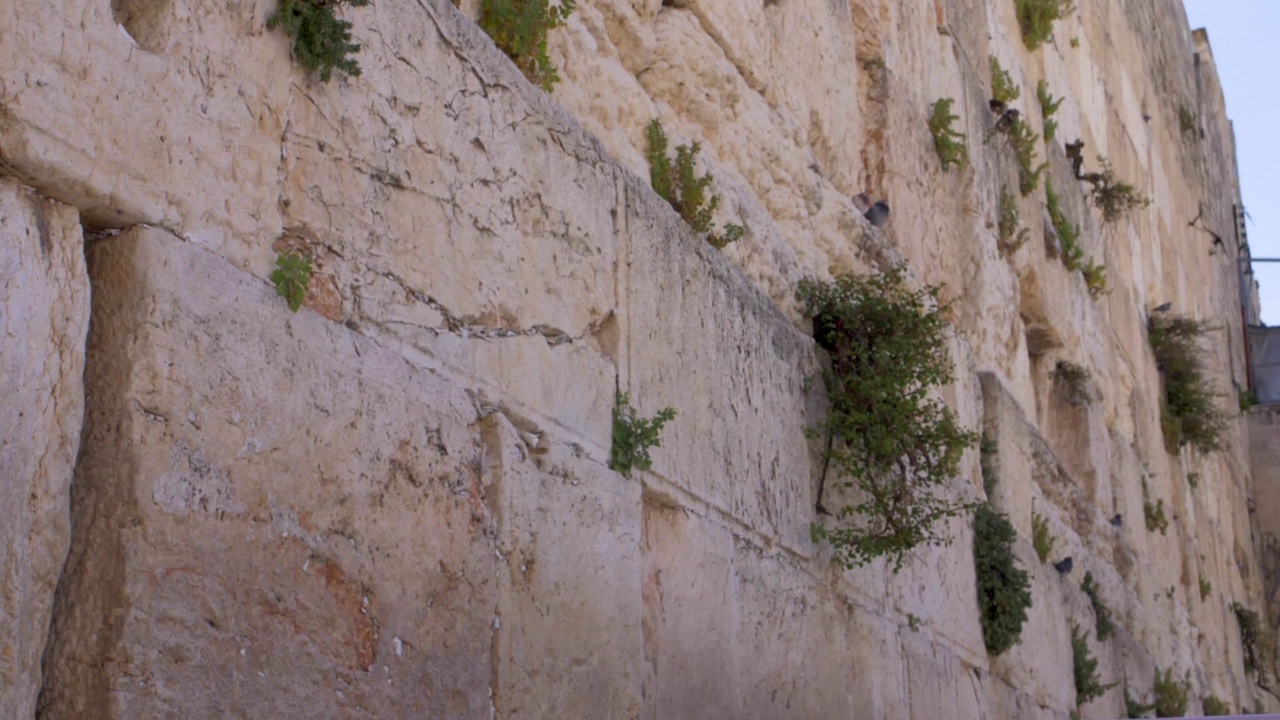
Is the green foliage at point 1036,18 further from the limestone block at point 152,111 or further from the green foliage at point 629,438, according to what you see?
the limestone block at point 152,111

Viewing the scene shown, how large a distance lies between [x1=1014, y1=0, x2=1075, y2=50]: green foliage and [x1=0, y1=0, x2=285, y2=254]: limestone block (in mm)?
7537

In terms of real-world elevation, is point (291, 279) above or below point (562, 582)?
above

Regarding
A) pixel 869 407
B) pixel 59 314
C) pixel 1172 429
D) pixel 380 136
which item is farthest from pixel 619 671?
pixel 1172 429

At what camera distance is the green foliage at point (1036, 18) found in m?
9.29

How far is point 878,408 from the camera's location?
192 inches

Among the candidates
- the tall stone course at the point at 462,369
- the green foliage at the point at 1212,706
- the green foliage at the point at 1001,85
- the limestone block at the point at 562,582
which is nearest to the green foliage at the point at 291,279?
the tall stone course at the point at 462,369

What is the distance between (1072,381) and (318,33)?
7.32m

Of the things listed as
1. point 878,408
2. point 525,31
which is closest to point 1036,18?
point 878,408

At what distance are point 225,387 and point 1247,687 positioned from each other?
1548 cm

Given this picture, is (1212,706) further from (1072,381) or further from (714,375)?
(714,375)

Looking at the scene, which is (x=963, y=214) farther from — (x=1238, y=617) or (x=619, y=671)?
(x=1238, y=617)

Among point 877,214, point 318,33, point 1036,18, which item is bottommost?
point 318,33

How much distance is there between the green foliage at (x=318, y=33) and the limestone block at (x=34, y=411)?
573 mm

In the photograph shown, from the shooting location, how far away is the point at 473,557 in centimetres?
280
